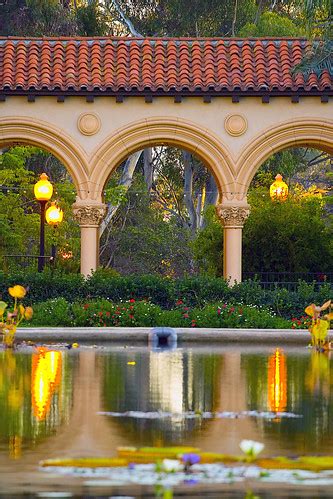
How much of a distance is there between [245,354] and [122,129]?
1141 centimetres

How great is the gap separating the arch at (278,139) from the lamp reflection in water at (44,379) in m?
11.1

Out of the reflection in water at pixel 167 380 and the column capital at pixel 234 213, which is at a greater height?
the column capital at pixel 234 213

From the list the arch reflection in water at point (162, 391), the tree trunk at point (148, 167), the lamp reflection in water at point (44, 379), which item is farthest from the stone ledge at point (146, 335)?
the tree trunk at point (148, 167)

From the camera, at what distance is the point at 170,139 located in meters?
28.3

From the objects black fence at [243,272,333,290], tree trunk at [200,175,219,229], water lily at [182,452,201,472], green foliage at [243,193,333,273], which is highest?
tree trunk at [200,175,219,229]

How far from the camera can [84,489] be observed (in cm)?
717

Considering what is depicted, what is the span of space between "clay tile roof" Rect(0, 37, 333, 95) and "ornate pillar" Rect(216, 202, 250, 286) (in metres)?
2.57

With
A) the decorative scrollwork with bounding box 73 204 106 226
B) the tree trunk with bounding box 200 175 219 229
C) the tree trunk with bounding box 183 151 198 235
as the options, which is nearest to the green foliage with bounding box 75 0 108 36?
the tree trunk with bounding box 183 151 198 235

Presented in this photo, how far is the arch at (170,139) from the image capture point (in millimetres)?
28109

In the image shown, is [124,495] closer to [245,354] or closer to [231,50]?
[245,354]

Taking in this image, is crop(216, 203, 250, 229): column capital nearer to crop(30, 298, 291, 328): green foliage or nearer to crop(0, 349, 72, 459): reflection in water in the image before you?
crop(30, 298, 291, 328): green foliage

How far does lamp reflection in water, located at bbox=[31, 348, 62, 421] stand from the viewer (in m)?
11.1

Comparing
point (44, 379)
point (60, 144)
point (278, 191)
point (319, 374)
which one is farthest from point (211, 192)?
point (44, 379)

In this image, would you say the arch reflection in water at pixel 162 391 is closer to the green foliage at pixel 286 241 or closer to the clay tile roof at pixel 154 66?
the clay tile roof at pixel 154 66
